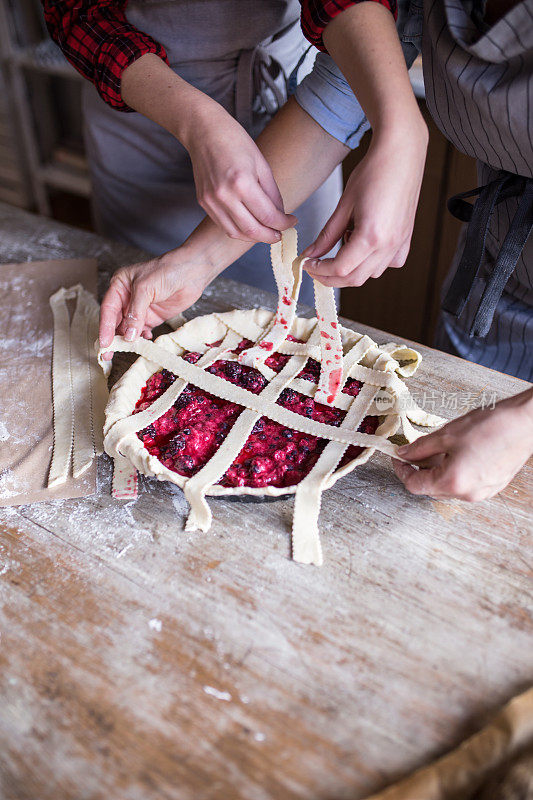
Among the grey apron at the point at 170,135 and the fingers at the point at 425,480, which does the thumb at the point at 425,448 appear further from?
the grey apron at the point at 170,135

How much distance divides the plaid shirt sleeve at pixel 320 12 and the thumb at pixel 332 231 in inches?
13.5

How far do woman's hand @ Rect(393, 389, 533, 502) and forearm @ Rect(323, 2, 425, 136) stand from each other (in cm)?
41

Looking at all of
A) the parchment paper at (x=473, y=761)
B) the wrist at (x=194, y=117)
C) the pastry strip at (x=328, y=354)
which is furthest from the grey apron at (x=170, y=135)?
the parchment paper at (x=473, y=761)

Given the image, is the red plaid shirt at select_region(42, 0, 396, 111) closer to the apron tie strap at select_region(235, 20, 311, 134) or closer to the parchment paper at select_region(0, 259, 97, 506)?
the apron tie strap at select_region(235, 20, 311, 134)

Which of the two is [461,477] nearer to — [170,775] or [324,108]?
[170,775]

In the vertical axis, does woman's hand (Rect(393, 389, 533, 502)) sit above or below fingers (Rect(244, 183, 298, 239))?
below

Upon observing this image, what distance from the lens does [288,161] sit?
1.19 meters

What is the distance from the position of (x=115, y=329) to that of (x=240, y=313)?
243 millimetres

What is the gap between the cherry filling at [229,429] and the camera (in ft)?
2.98

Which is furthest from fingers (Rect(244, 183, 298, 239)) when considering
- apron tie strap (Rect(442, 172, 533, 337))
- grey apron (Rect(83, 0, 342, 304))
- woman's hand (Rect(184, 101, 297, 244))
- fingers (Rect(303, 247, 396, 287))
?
grey apron (Rect(83, 0, 342, 304))

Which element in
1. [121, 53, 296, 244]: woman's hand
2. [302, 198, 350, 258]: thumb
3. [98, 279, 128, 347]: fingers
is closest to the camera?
[302, 198, 350, 258]: thumb

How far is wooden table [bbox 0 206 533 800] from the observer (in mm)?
627

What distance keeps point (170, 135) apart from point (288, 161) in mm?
414

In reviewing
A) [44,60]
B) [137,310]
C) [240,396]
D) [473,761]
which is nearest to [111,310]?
[137,310]
